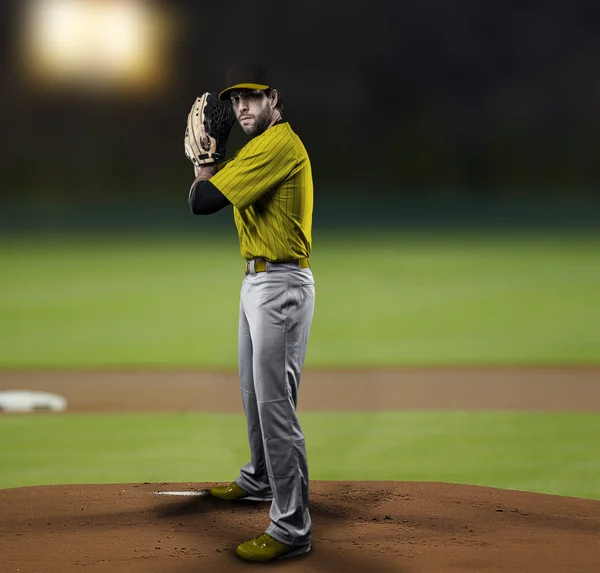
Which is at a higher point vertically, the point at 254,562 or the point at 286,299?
the point at 286,299

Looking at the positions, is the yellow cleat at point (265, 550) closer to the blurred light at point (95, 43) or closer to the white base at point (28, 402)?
the white base at point (28, 402)

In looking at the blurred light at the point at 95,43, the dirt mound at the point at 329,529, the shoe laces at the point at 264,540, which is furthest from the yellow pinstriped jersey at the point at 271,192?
the blurred light at the point at 95,43

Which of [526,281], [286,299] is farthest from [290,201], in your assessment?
[526,281]

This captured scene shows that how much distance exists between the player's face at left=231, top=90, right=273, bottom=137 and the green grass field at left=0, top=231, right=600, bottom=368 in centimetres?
644

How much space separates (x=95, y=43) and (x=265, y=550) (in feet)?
100

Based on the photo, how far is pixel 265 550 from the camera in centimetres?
373

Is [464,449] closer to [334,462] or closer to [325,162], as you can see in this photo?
[334,462]

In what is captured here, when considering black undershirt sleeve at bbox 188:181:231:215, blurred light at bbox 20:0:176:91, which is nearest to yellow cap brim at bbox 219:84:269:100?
black undershirt sleeve at bbox 188:181:231:215

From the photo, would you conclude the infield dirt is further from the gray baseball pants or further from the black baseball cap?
the black baseball cap

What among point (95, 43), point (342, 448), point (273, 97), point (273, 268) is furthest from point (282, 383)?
point (95, 43)

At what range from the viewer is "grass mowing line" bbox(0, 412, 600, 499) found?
5691 mm

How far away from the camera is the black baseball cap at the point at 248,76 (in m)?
3.81

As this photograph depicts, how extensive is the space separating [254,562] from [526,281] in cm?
1638

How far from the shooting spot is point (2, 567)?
142 inches
